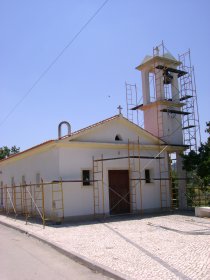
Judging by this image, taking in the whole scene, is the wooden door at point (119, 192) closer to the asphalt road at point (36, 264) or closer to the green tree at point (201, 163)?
the green tree at point (201, 163)

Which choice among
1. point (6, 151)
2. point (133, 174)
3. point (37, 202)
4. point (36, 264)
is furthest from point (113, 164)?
point (6, 151)

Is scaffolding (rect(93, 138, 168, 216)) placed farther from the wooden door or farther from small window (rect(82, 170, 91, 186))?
small window (rect(82, 170, 91, 186))

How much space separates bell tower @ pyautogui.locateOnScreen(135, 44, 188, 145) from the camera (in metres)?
22.0

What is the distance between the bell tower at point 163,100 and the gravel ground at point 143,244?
630cm

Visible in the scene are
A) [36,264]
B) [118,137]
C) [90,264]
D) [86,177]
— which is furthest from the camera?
[118,137]

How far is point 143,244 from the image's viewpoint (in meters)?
10.7

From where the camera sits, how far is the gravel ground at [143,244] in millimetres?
7676

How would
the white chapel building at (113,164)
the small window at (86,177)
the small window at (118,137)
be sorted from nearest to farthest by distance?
1. the white chapel building at (113,164)
2. the small window at (86,177)
3. the small window at (118,137)

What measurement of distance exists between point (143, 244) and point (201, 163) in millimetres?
10223

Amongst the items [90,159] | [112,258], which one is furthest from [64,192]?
[112,258]

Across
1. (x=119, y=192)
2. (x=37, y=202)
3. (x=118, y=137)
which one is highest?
(x=118, y=137)

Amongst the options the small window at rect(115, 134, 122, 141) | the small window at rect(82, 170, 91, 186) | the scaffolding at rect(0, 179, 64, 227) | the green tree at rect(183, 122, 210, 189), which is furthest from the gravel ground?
the small window at rect(115, 134, 122, 141)

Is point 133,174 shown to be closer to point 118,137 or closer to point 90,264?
point 118,137

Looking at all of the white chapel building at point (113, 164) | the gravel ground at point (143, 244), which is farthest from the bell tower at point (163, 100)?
the gravel ground at point (143, 244)
